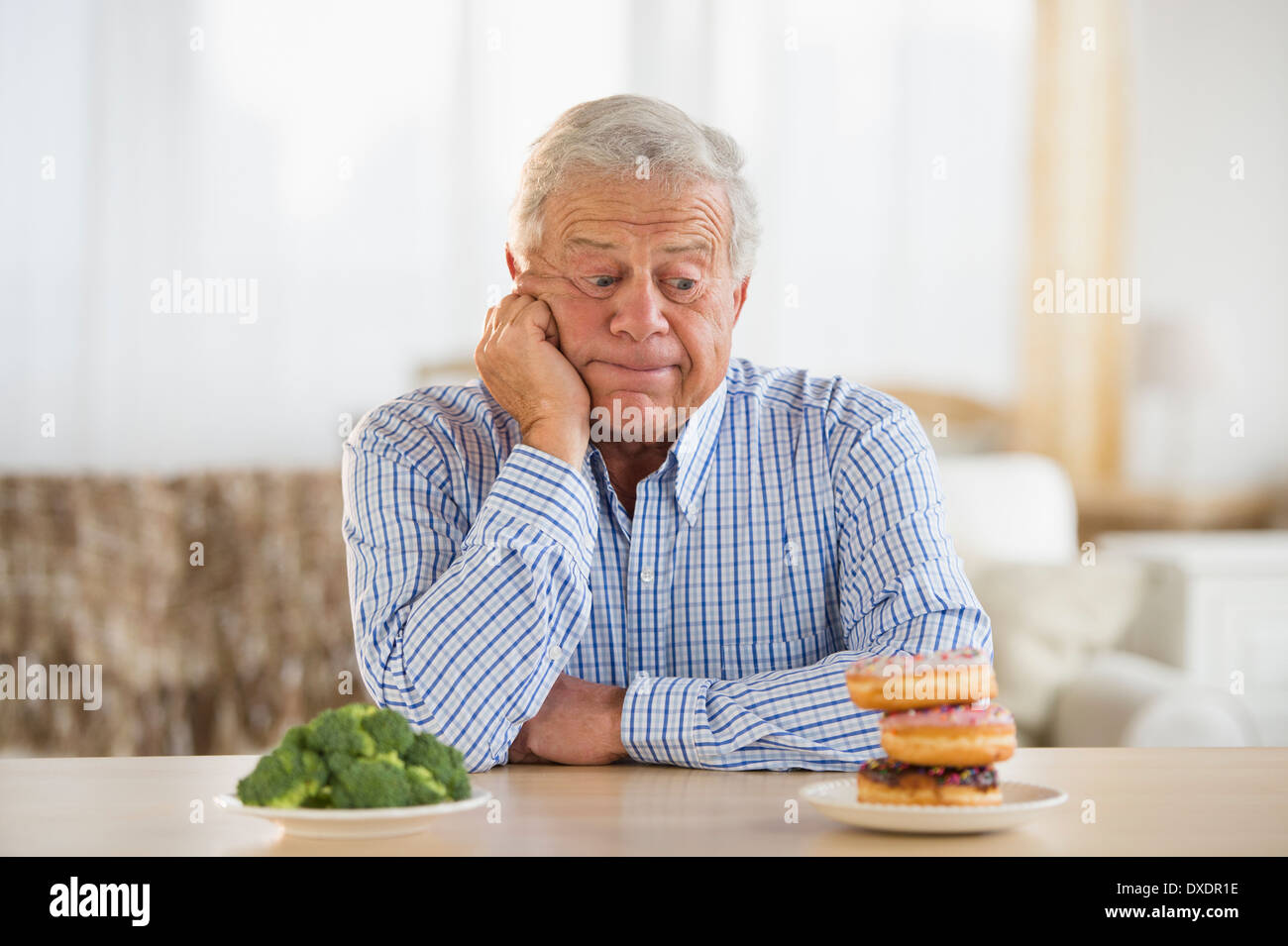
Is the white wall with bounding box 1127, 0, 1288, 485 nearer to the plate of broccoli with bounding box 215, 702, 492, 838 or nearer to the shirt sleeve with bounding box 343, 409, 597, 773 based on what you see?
the shirt sleeve with bounding box 343, 409, 597, 773

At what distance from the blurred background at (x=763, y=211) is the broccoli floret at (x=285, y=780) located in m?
3.23

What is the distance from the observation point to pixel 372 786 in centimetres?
87

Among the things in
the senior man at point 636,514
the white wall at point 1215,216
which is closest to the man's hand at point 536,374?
the senior man at point 636,514

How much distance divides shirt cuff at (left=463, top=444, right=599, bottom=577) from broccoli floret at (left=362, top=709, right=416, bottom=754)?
52 centimetres

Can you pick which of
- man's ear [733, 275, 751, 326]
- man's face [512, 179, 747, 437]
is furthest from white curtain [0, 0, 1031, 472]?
man's face [512, 179, 747, 437]

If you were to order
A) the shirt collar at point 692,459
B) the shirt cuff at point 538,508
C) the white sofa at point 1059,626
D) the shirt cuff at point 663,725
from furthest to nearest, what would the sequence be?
the white sofa at point 1059,626 → the shirt collar at point 692,459 → the shirt cuff at point 538,508 → the shirt cuff at point 663,725

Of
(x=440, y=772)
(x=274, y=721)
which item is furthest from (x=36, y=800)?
(x=274, y=721)

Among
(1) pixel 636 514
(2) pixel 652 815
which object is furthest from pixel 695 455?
(2) pixel 652 815

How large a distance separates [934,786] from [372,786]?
0.39 m

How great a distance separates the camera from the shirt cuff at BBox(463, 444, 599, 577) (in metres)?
1.43

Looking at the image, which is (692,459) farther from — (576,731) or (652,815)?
(652,815)

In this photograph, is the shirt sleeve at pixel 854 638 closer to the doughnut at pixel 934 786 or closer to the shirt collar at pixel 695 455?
the shirt collar at pixel 695 455

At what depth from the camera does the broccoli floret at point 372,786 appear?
869 millimetres

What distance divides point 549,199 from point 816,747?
0.74 meters
